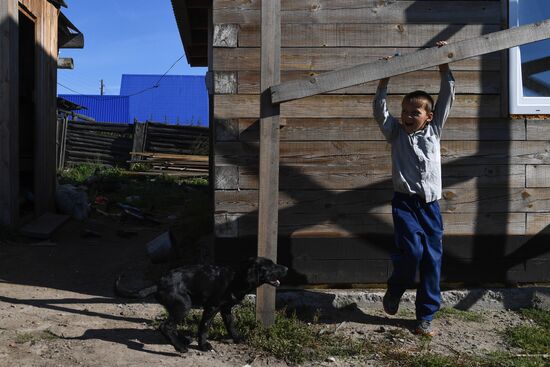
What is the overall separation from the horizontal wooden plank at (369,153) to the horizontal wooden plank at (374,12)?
1032 mm

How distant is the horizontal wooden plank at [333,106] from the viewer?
182 inches

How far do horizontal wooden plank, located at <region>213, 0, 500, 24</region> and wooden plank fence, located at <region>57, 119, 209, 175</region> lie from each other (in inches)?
535

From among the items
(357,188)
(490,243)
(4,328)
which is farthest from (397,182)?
(4,328)

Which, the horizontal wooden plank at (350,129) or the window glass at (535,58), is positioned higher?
the window glass at (535,58)

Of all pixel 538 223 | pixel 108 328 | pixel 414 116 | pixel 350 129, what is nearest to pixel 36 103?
pixel 108 328

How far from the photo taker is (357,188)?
4785mm

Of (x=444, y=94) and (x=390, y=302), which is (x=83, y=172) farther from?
(x=444, y=94)

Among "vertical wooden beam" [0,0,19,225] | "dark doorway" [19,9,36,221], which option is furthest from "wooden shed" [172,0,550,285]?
"dark doorway" [19,9,36,221]

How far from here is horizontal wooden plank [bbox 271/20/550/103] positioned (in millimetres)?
3717

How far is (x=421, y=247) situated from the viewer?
13.1ft

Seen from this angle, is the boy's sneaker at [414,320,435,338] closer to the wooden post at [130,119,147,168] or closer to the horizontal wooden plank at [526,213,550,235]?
the horizontal wooden plank at [526,213,550,235]

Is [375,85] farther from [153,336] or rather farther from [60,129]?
[60,129]

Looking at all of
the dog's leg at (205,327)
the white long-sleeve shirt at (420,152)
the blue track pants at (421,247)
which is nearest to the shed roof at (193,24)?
the white long-sleeve shirt at (420,152)

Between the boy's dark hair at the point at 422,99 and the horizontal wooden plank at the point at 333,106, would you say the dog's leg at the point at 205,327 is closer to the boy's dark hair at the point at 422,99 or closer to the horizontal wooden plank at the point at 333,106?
the horizontal wooden plank at the point at 333,106
